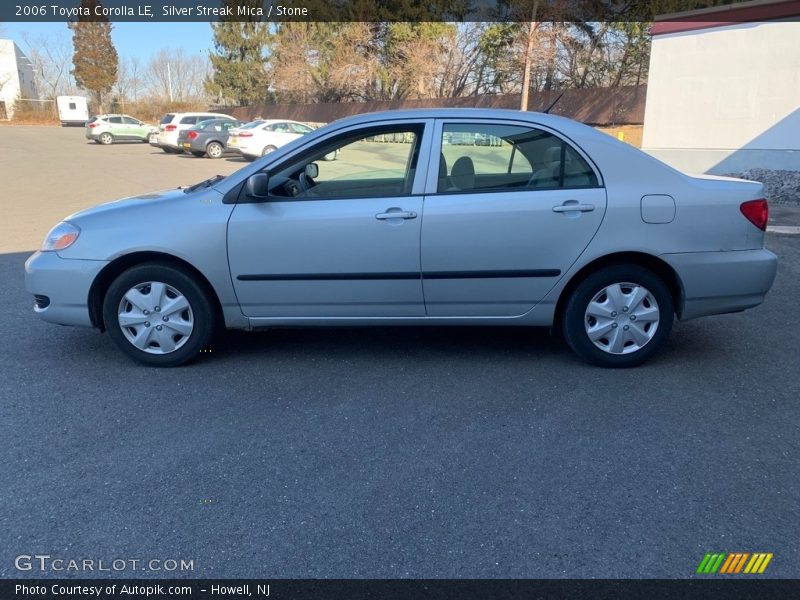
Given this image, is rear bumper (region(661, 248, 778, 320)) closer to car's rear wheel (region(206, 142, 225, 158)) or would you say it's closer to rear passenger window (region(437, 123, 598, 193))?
rear passenger window (region(437, 123, 598, 193))

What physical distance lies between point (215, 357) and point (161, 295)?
624mm

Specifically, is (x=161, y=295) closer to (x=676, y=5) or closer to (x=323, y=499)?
(x=323, y=499)

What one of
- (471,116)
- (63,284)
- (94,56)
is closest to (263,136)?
(63,284)

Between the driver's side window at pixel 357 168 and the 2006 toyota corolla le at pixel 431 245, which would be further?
the driver's side window at pixel 357 168

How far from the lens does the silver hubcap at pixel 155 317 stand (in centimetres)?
442

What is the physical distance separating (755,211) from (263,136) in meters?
20.6

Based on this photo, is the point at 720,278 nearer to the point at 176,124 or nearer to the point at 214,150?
the point at 214,150

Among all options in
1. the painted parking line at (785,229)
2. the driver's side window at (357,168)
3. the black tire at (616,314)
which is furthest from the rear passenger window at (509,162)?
the painted parking line at (785,229)

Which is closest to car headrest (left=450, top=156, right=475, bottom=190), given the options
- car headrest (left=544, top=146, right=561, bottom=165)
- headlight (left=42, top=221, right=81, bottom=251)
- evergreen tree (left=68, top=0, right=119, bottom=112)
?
car headrest (left=544, top=146, right=561, bottom=165)

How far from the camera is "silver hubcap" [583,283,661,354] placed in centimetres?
444

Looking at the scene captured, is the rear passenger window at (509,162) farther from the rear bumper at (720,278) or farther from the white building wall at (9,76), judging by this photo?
the white building wall at (9,76)

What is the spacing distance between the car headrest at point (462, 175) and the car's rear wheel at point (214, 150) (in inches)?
945

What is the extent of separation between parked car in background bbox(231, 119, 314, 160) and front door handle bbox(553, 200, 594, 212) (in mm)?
19782

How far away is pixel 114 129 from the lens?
36.4 metres
